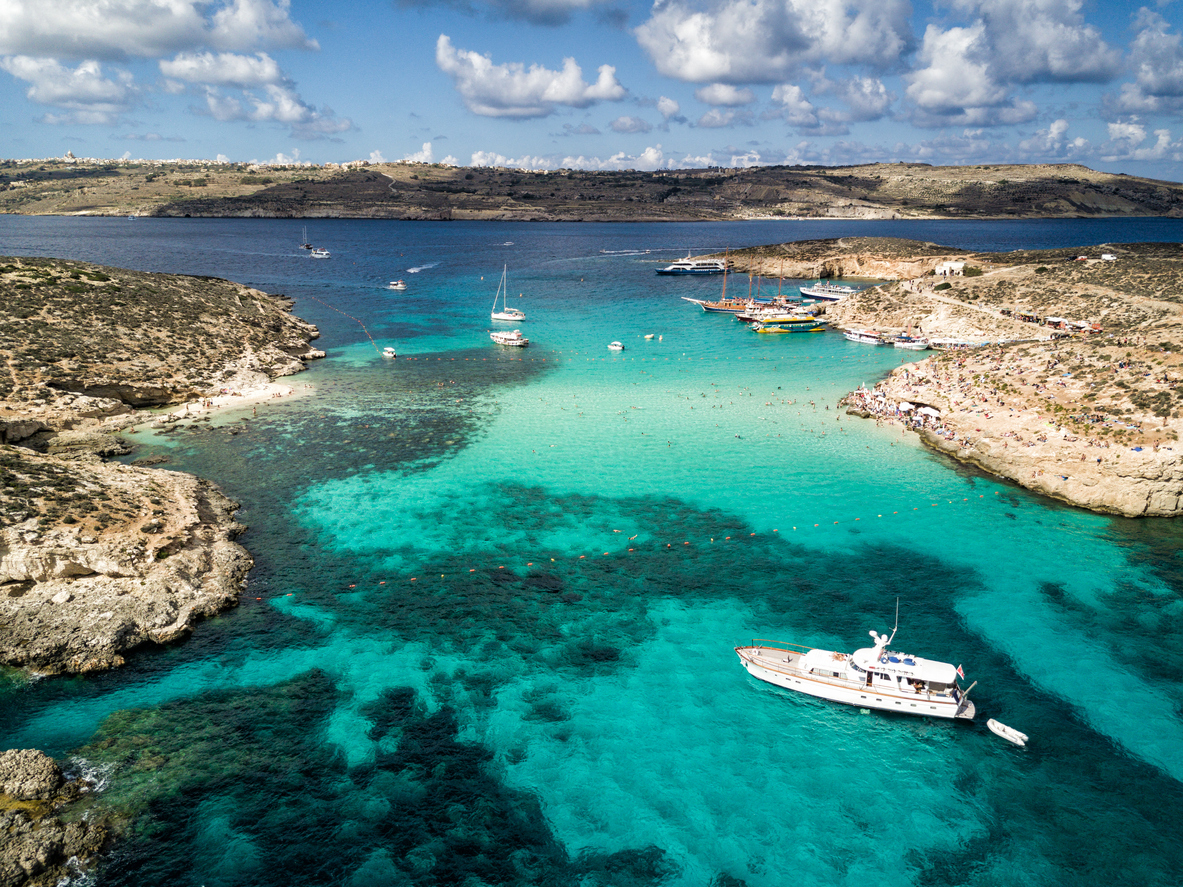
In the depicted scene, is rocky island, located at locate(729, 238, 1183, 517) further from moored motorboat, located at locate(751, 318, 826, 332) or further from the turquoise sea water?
moored motorboat, located at locate(751, 318, 826, 332)

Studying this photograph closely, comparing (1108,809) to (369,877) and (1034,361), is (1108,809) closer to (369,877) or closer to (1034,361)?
(369,877)

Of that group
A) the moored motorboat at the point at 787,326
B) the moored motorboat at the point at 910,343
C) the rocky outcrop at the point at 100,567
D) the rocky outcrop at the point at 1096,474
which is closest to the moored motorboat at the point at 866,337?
the moored motorboat at the point at 910,343

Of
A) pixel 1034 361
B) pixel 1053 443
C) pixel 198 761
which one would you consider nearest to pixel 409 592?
pixel 198 761

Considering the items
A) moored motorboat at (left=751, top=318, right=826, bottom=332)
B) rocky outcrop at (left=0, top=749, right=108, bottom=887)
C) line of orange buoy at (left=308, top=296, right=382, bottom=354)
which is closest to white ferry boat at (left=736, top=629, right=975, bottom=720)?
rocky outcrop at (left=0, top=749, right=108, bottom=887)

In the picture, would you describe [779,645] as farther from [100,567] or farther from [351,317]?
[351,317]

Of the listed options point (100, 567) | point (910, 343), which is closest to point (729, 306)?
point (910, 343)

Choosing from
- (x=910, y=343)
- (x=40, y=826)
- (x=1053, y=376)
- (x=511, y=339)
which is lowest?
(x=40, y=826)
